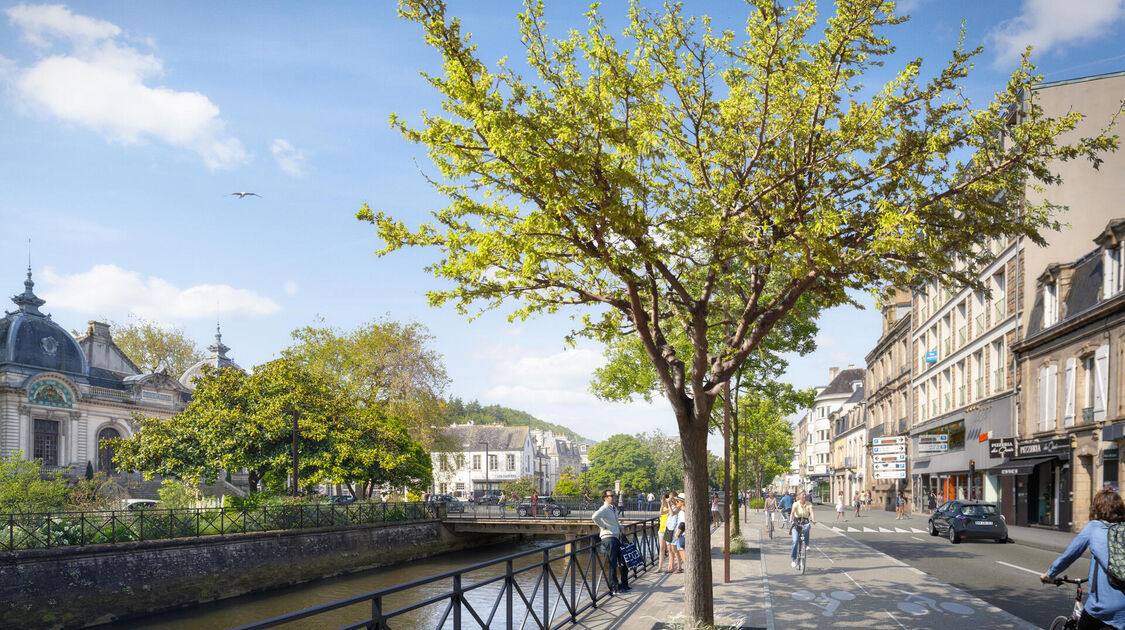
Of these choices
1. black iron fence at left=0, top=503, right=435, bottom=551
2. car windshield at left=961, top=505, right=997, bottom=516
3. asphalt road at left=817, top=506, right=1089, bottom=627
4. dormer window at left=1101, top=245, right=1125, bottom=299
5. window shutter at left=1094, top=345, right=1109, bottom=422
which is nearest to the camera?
asphalt road at left=817, top=506, right=1089, bottom=627

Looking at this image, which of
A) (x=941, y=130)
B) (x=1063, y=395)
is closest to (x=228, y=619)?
(x=941, y=130)

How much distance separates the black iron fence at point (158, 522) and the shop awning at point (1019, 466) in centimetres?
2712

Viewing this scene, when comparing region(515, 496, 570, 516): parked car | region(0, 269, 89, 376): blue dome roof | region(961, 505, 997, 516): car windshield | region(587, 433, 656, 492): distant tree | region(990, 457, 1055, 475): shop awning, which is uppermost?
region(0, 269, 89, 376): blue dome roof

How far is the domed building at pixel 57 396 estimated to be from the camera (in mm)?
43281

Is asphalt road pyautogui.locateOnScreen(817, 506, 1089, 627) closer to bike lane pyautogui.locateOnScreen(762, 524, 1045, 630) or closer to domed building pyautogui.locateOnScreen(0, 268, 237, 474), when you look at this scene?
bike lane pyautogui.locateOnScreen(762, 524, 1045, 630)

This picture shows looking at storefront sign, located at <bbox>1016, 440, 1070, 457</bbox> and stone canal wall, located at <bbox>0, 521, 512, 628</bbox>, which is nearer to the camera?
stone canal wall, located at <bbox>0, 521, 512, 628</bbox>

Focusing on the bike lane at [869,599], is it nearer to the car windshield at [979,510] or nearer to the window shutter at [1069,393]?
the car windshield at [979,510]

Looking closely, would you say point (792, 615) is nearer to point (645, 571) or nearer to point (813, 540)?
point (645, 571)

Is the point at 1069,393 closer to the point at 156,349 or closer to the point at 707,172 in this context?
the point at 707,172

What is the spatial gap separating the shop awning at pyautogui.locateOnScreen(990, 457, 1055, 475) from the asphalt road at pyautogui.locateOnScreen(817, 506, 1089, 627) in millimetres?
5783

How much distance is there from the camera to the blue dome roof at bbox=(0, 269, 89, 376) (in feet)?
147

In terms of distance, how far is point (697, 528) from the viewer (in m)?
10.1

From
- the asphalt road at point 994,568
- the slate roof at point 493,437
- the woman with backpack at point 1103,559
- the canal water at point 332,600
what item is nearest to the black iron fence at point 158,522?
the canal water at point 332,600

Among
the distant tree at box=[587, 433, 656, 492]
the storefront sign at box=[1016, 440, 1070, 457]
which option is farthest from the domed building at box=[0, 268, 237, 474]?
the distant tree at box=[587, 433, 656, 492]
